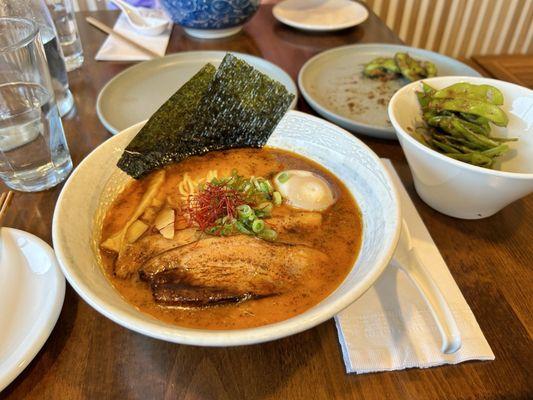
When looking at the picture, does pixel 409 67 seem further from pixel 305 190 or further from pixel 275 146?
pixel 305 190

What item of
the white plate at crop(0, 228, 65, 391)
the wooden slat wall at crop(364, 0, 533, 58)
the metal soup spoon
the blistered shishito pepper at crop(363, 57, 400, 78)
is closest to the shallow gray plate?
the blistered shishito pepper at crop(363, 57, 400, 78)

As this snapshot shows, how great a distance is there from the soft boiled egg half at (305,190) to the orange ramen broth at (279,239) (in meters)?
0.02

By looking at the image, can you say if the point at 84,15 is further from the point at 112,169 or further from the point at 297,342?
the point at 297,342

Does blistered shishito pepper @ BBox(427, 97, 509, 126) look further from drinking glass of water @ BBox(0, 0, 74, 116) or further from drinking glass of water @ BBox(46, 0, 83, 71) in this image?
drinking glass of water @ BBox(46, 0, 83, 71)

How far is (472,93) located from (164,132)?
78 cm

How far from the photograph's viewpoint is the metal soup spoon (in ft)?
2.18

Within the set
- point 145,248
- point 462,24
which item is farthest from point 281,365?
point 462,24

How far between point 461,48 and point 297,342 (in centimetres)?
324

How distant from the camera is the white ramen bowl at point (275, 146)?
1.98ft

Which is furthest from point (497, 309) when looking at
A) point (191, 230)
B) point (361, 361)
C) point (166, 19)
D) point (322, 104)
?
point (166, 19)

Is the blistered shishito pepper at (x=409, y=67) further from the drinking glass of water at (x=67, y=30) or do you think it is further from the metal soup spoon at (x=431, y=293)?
the drinking glass of water at (x=67, y=30)

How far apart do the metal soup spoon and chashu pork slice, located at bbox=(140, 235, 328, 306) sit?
0.15m

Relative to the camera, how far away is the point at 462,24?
125 inches

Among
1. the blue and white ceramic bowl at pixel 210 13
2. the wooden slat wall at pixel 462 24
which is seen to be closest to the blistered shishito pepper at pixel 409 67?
the blue and white ceramic bowl at pixel 210 13
